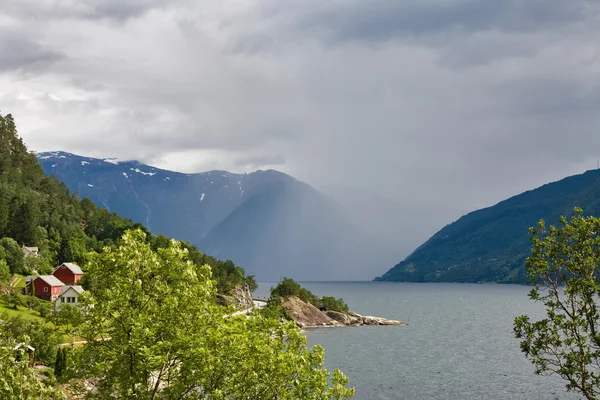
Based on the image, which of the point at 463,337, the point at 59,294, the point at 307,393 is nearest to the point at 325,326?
the point at 463,337

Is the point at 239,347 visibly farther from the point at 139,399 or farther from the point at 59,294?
the point at 59,294

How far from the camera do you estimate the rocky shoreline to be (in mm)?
169000

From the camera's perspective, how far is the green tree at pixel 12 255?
122375 millimetres

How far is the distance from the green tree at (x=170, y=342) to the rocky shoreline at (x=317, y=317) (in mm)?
137580

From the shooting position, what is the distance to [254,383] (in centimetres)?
2794

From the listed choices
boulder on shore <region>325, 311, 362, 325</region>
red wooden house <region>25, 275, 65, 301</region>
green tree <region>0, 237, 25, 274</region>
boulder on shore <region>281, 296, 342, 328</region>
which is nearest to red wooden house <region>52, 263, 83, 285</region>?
green tree <region>0, 237, 25, 274</region>

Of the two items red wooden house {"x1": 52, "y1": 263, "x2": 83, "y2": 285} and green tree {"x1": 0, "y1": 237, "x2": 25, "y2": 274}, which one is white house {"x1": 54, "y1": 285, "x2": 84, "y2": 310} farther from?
green tree {"x1": 0, "y1": 237, "x2": 25, "y2": 274}

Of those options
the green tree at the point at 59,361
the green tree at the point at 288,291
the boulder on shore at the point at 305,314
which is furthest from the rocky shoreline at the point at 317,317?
the green tree at the point at 59,361

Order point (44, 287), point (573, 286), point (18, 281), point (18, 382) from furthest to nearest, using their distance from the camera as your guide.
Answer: point (18, 281) < point (44, 287) < point (573, 286) < point (18, 382)

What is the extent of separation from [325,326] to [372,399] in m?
92.0

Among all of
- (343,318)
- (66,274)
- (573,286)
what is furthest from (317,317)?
(573,286)

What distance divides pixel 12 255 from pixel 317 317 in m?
88.8

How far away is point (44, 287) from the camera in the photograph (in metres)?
113

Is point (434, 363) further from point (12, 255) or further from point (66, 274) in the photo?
point (12, 255)
